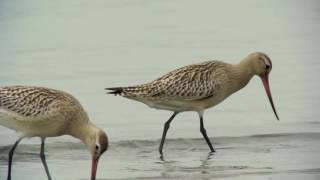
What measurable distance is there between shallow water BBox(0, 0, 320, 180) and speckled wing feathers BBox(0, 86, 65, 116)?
0.53 m

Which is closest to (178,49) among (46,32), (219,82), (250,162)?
(46,32)

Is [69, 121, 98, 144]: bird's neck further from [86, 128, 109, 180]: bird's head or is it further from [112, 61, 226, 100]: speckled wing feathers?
[112, 61, 226, 100]: speckled wing feathers

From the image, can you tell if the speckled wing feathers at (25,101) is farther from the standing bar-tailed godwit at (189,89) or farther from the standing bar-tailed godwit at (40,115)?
the standing bar-tailed godwit at (189,89)

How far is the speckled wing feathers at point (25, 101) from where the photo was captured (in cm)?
936

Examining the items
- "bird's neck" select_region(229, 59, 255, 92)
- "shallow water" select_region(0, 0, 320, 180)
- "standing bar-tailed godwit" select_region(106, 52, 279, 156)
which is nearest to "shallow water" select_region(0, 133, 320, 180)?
"shallow water" select_region(0, 0, 320, 180)

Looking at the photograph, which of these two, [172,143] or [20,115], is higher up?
[20,115]

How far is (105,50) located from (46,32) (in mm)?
1170

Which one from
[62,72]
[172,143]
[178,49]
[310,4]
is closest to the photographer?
[172,143]

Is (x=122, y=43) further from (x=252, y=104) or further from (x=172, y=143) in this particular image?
(x=172, y=143)

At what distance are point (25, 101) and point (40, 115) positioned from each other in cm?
17

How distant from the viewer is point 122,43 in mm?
14789

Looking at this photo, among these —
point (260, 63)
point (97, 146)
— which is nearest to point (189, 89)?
point (260, 63)

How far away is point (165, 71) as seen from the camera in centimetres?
1312

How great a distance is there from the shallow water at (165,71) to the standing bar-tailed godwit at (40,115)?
0.33m
